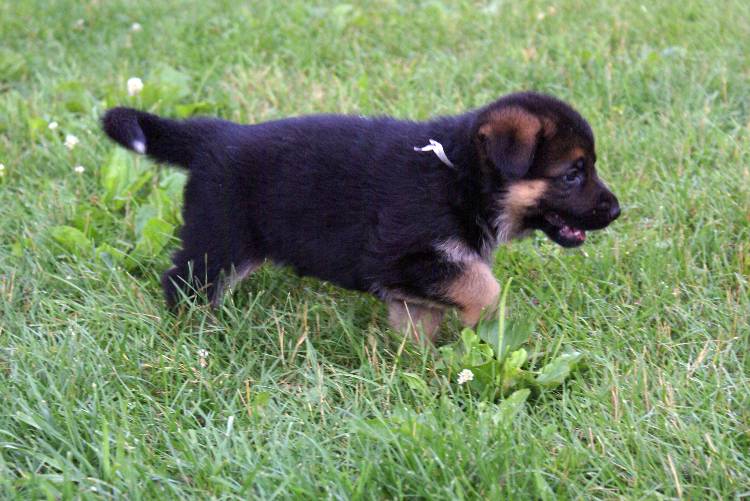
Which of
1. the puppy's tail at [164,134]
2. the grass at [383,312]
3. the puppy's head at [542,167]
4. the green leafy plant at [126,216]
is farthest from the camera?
the green leafy plant at [126,216]

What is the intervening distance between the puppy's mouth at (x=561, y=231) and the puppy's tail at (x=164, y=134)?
1311 millimetres

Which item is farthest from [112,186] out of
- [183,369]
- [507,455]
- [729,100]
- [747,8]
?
[747,8]

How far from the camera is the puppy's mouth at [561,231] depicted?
134 inches

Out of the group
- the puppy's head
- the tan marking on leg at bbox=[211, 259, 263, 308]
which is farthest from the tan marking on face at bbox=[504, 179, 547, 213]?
the tan marking on leg at bbox=[211, 259, 263, 308]

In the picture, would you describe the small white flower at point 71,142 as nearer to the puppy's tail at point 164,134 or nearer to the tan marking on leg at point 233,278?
the puppy's tail at point 164,134

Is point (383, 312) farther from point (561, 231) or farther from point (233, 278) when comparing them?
point (561, 231)

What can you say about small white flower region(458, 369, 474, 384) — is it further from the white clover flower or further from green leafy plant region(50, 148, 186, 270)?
green leafy plant region(50, 148, 186, 270)

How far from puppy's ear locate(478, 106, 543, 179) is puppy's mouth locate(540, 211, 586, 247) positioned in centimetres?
27

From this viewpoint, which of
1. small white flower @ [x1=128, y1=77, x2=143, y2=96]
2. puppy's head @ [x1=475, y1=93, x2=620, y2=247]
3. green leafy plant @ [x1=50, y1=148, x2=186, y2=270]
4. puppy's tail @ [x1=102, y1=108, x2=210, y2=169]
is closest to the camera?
puppy's head @ [x1=475, y1=93, x2=620, y2=247]

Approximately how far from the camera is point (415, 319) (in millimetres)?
3559

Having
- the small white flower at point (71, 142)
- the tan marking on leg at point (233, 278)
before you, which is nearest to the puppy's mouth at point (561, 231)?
the tan marking on leg at point (233, 278)

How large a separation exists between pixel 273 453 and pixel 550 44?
3758mm

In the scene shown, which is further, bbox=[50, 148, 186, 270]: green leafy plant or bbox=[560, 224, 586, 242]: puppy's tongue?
bbox=[50, 148, 186, 270]: green leafy plant

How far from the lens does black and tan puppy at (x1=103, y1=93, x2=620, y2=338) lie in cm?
330
